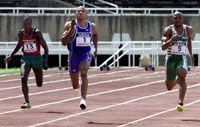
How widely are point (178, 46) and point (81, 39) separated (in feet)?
5.95

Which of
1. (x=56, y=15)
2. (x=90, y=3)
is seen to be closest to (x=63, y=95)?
(x=56, y=15)

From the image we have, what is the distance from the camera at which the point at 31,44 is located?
1816 centimetres

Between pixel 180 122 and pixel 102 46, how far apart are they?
32014 millimetres

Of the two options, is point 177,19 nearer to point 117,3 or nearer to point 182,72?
point 182,72

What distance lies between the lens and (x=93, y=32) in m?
17.2

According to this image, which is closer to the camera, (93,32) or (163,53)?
(93,32)

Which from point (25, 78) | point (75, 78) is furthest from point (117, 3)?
point (75, 78)

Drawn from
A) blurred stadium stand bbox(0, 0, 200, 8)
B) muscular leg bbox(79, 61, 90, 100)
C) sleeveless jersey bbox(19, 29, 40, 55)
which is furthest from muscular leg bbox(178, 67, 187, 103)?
blurred stadium stand bbox(0, 0, 200, 8)

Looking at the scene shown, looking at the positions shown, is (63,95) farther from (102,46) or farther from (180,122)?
Result: (102,46)

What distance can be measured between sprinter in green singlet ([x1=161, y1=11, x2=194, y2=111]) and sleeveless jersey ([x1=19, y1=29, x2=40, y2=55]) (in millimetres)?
2906

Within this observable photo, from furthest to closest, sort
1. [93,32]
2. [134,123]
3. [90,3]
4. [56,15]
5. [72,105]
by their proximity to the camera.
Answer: [90,3]
[56,15]
[72,105]
[93,32]
[134,123]

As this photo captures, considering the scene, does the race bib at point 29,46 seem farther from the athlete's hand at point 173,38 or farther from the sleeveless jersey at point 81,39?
the athlete's hand at point 173,38

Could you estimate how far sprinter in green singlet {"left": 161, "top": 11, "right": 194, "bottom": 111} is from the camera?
649 inches

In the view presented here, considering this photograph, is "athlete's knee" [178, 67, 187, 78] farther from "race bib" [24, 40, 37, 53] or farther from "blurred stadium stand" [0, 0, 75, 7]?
"blurred stadium stand" [0, 0, 75, 7]
